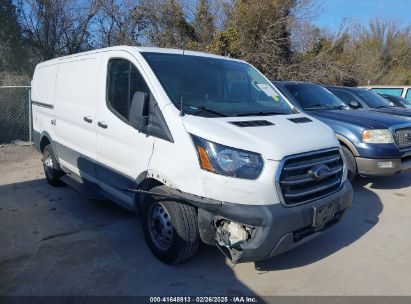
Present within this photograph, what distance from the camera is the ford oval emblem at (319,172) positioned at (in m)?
3.40

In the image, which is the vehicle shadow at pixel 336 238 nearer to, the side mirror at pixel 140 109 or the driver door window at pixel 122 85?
the side mirror at pixel 140 109

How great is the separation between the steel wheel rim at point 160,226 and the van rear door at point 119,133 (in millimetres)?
400

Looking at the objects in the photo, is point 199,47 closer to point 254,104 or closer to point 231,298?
point 254,104

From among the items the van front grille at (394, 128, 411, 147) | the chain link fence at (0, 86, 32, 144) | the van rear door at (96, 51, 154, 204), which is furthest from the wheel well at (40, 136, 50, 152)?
the van front grille at (394, 128, 411, 147)

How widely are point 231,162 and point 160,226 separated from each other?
114 cm

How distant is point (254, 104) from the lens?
4.18 meters

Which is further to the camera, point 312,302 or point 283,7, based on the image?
point 283,7

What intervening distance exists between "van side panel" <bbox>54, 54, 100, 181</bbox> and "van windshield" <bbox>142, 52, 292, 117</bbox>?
1.13 m

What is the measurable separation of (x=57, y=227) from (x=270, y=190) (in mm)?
2924

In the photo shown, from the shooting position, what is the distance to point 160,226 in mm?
3781

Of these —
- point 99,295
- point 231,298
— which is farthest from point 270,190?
point 99,295

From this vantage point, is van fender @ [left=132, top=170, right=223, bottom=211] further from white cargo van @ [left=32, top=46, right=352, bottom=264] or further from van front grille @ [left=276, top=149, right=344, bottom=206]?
van front grille @ [left=276, top=149, right=344, bottom=206]

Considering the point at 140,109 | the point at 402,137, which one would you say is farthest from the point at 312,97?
the point at 140,109

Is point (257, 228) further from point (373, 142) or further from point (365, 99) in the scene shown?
point (365, 99)
